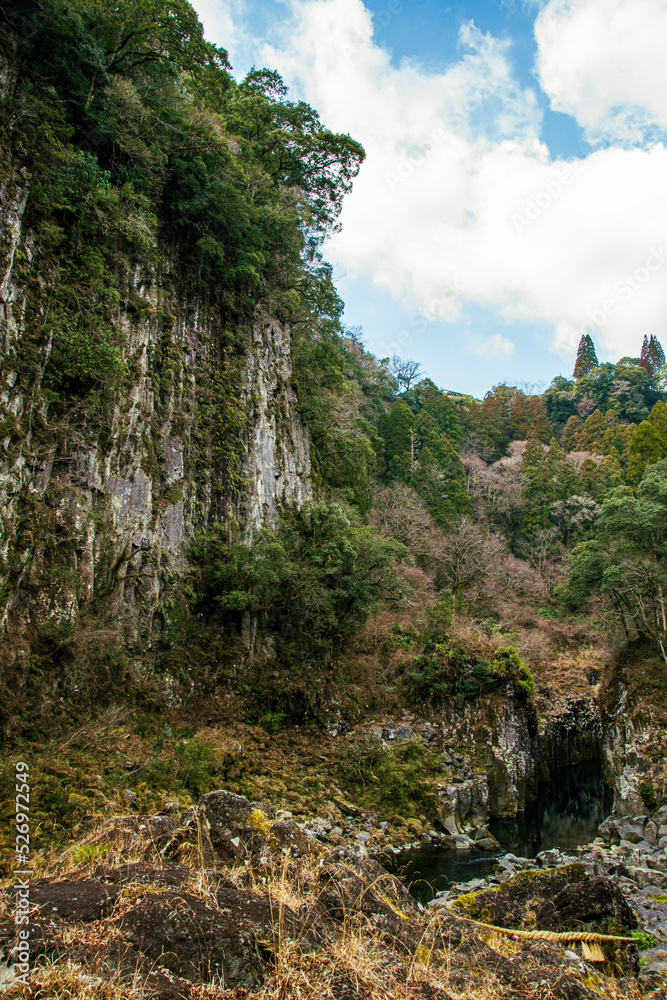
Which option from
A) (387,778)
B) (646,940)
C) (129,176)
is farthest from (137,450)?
(646,940)

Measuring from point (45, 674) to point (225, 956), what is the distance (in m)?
8.05

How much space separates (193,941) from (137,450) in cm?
1192

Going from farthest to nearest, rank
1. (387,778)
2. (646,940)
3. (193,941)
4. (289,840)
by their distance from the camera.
→ (387,778), (646,940), (289,840), (193,941)

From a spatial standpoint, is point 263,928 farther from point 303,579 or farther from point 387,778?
point 303,579

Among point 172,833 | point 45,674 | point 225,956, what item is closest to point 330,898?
point 225,956

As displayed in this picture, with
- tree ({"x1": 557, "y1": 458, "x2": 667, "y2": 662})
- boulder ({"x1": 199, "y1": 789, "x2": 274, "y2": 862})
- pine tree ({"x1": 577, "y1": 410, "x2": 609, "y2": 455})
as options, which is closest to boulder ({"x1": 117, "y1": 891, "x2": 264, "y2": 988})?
boulder ({"x1": 199, "y1": 789, "x2": 274, "y2": 862})

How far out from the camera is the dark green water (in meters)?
10.9

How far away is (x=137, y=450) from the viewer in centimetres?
1359

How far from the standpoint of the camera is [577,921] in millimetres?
5961

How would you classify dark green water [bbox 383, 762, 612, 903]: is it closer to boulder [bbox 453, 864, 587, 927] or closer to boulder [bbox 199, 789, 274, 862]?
boulder [bbox 453, 864, 587, 927]

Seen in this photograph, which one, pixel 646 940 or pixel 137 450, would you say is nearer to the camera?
pixel 646 940

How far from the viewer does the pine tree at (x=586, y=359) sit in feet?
217

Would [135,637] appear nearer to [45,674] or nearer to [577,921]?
[45,674]

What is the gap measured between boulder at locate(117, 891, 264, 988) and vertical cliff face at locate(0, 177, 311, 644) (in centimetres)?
724
